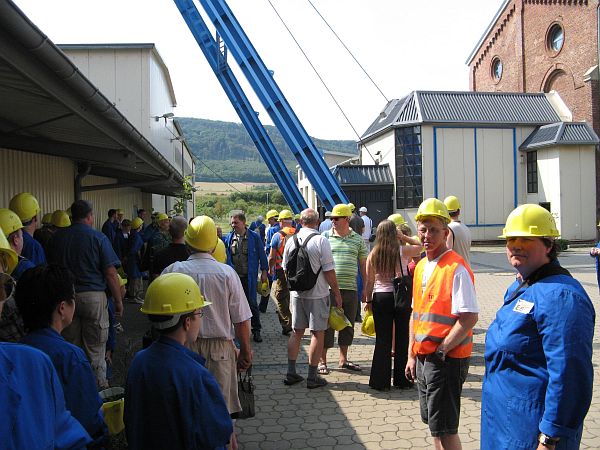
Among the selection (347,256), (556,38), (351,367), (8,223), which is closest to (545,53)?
(556,38)

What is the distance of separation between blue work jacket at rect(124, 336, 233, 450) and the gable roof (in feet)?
85.4

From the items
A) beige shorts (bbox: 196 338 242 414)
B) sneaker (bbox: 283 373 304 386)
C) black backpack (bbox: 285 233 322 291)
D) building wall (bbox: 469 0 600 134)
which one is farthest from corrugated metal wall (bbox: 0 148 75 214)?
building wall (bbox: 469 0 600 134)

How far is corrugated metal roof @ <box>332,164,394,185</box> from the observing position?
2750 centimetres

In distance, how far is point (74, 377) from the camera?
2295 millimetres

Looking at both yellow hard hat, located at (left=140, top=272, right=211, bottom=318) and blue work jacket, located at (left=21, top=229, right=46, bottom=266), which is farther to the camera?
blue work jacket, located at (left=21, top=229, right=46, bottom=266)

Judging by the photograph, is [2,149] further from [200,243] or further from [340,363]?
[340,363]

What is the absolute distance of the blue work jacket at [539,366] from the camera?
7.29ft

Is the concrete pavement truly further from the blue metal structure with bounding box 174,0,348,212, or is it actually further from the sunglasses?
the blue metal structure with bounding box 174,0,348,212

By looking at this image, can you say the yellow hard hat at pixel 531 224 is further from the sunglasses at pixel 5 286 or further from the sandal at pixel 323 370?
the sandal at pixel 323 370

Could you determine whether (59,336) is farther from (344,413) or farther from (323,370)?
(323,370)

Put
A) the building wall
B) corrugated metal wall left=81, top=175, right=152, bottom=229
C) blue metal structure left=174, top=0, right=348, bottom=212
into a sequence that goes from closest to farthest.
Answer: corrugated metal wall left=81, top=175, right=152, bottom=229
blue metal structure left=174, top=0, right=348, bottom=212
the building wall

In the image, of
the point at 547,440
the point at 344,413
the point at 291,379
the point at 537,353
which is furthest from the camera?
the point at 291,379

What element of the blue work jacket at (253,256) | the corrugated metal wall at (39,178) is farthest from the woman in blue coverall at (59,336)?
the blue work jacket at (253,256)

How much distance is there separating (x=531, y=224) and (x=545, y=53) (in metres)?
34.2
